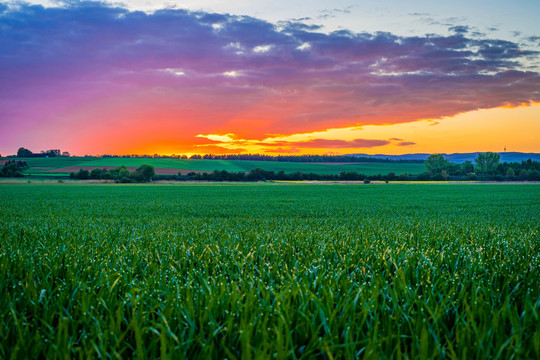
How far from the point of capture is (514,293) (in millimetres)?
3504

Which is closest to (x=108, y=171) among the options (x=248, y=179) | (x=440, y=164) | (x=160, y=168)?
(x=160, y=168)

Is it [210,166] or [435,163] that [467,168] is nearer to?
[435,163]

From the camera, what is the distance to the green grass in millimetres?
150875

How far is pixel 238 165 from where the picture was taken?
163 m

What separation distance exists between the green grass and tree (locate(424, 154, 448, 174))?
3.96 m

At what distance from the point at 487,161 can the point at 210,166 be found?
119946mm

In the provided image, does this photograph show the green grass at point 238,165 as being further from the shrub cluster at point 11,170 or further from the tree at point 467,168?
the tree at point 467,168

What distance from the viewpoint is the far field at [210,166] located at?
142 meters

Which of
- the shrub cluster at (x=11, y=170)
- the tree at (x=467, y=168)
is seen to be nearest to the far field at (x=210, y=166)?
the shrub cluster at (x=11, y=170)

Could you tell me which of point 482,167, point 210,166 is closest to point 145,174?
point 210,166

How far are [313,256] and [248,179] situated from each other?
119 meters

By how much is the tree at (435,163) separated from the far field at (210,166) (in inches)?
159

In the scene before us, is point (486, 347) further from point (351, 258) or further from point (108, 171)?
point (108, 171)

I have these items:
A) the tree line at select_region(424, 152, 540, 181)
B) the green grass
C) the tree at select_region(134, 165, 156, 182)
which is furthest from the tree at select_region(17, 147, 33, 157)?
the tree line at select_region(424, 152, 540, 181)
